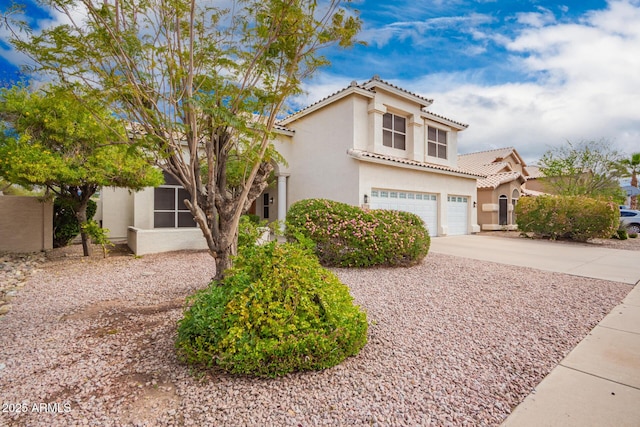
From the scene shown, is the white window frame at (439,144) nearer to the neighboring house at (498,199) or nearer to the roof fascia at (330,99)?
A: the roof fascia at (330,99)

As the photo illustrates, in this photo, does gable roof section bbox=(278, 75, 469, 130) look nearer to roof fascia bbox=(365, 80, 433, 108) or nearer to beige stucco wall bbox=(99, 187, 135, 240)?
roof fascia bbox=(365, 80, 433, 108)

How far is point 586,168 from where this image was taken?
21344 mm

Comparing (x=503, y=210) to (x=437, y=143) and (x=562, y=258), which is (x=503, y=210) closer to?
(x=437, y=143)

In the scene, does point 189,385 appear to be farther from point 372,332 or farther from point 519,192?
point 519,192

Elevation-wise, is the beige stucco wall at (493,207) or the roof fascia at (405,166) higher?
the roof fascia at (405,166)

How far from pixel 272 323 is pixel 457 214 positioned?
639 inches

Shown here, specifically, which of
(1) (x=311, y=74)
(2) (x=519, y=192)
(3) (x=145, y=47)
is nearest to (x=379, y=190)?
(1) (x=311, y=74)

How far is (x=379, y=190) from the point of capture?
13398mm

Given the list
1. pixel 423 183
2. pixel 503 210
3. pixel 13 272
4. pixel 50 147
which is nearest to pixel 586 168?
pixel 503 210

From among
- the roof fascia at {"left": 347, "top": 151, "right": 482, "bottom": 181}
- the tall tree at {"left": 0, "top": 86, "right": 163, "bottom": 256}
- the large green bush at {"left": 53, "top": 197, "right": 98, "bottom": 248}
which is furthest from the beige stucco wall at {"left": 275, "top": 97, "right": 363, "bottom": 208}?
the large green bush at {"left": 53, "top": 197, "right": 98, "bottom": 248}

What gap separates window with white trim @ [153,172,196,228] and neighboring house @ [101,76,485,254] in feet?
0.13

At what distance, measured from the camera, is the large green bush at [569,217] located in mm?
13469

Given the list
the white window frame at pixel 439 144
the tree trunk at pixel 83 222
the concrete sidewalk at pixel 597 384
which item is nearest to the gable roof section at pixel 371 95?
the white window frame at pixel 439 144

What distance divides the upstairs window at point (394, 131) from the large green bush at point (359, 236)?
7.46 m
